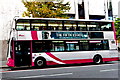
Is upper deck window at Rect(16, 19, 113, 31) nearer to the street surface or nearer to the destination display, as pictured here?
the destination display

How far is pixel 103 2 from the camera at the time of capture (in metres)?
26.1

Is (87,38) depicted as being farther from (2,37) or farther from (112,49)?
(2,37)

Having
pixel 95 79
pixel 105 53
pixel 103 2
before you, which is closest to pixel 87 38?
pixel 105 53

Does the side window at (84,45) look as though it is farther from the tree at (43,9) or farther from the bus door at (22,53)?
the bus door at (22,53)

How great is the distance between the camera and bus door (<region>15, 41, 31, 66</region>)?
1282cm

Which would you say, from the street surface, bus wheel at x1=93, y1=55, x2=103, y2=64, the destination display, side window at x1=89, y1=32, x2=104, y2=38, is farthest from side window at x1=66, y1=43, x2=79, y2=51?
the street surface

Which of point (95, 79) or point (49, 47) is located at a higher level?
point (49, 47)

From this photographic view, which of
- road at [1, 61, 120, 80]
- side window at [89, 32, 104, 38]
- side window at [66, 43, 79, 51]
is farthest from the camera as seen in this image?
side window at [89, 32, 104, 38]

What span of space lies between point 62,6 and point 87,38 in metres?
4.66

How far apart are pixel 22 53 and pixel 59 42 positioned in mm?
2962

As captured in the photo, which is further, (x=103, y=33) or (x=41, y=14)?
(x=41, y=14)

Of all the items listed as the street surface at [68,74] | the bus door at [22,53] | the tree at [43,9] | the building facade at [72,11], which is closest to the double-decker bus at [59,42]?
the bus door at [22,53]

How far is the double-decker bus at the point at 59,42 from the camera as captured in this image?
1293 centimetres

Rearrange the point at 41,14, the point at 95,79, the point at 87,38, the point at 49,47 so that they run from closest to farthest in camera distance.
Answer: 1. the point at 95,79
2. the point at 49,47
3. the point at 87,38
4. the point at 41,14
